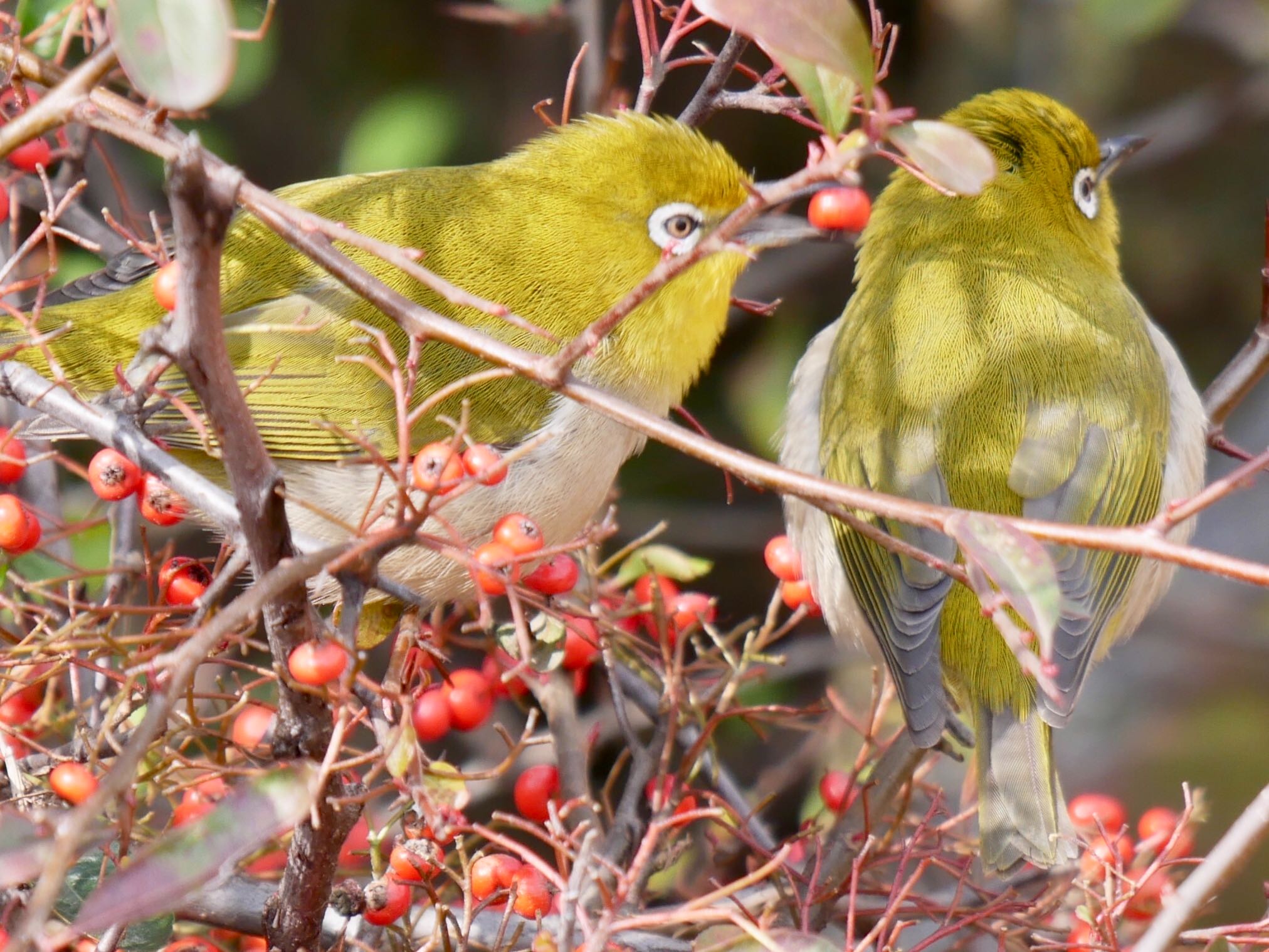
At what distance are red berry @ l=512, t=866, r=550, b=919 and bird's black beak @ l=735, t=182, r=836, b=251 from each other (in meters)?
1.27

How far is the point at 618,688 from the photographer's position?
7.92ft

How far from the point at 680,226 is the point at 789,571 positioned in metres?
0.76

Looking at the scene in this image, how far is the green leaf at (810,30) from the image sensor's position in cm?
123

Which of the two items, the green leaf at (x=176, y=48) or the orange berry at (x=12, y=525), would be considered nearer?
the green leaf at (x=176, y=48)

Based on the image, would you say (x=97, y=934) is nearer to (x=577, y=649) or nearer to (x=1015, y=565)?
(x=577, y=649)

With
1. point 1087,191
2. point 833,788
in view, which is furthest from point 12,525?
point 1087,191

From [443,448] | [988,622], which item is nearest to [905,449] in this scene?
[988,622]

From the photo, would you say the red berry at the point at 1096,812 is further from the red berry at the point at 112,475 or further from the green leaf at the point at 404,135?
the green leaf at the point at 404,135

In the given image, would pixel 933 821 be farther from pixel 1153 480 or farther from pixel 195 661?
pixel 195 661

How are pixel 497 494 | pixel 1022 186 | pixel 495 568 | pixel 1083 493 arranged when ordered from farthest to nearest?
pixel 1022 186 < pixel 1083 493 < pixel 497 494 < pixel 495 568

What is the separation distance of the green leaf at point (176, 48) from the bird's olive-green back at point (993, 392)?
68.9 inches

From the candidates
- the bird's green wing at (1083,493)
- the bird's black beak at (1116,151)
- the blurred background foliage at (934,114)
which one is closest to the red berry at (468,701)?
the bird's green wing at (1083,493)

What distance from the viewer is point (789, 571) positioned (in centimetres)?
268

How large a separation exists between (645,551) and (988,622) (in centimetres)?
79
